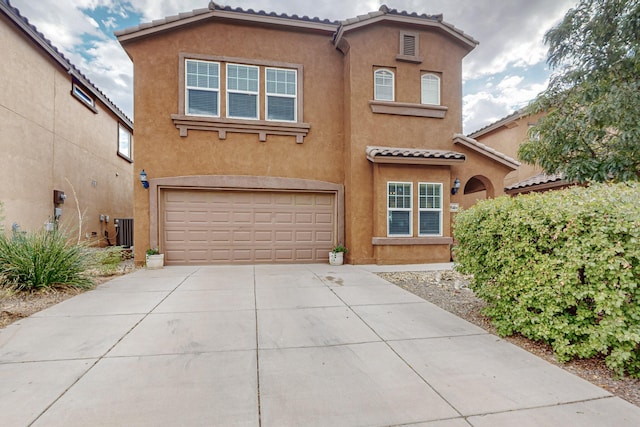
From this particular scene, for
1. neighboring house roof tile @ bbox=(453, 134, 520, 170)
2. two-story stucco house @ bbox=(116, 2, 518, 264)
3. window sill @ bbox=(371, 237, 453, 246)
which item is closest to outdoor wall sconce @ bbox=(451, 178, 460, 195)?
two-story stucco house @ bbox=(116, 2, 518, 264)

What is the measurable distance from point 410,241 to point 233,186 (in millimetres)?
5700

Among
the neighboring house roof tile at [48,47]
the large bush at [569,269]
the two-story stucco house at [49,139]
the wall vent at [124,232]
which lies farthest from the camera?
the wall vent at [124,232]

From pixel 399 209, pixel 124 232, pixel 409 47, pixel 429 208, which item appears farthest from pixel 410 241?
pixel 124 232

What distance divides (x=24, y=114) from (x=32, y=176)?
1.80 metres

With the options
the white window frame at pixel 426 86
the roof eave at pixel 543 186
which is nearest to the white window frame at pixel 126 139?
the white window frame at pixel 426 86

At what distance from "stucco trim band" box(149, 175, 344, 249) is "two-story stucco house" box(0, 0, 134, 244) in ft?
5.79

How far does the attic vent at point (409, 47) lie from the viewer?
9234mm

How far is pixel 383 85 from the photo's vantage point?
9.31 metres

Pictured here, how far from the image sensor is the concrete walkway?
2166 mm

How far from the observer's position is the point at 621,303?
2529 millimetres

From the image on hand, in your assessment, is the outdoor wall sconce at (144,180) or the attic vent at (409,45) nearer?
the outdoor wall sconce at (144,180)

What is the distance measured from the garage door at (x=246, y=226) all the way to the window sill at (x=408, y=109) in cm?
312

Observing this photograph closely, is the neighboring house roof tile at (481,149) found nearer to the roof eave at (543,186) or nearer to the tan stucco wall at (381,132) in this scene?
the tan stucco wall at (381,132)

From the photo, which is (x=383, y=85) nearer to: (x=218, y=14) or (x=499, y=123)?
(x=218, y=14)
